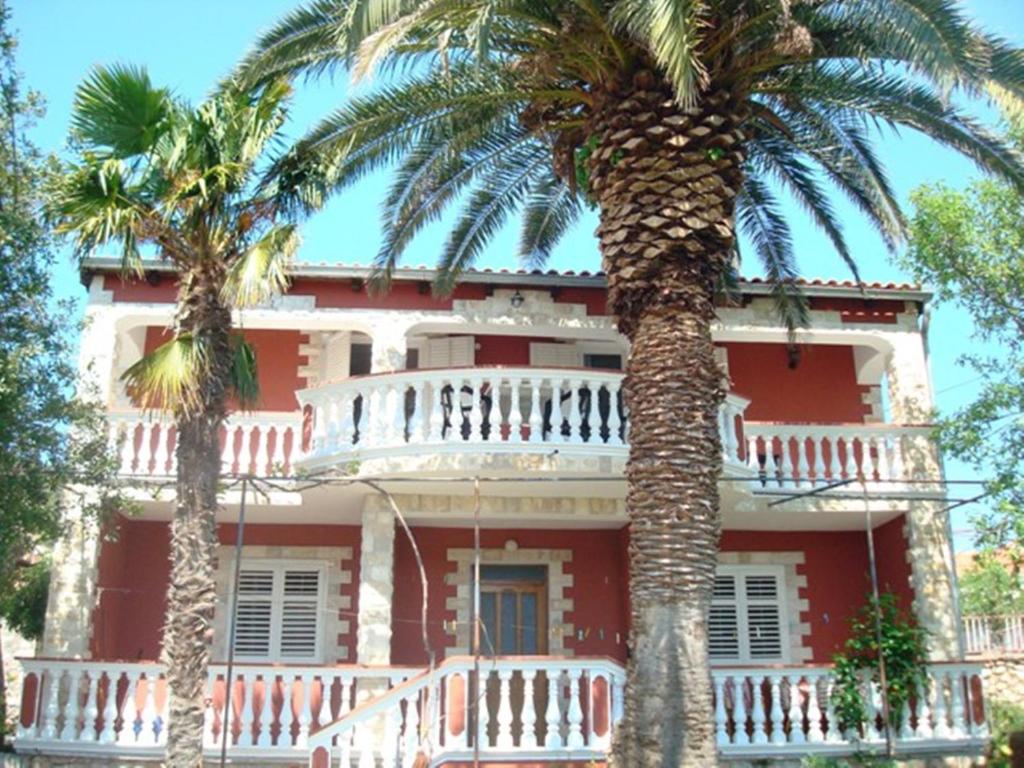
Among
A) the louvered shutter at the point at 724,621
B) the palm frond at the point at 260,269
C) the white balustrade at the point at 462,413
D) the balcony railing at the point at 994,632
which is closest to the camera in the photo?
the palm frond at the point at 260,269

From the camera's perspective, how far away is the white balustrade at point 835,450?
14289 millimetres

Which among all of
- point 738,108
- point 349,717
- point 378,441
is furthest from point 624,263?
point 349,717

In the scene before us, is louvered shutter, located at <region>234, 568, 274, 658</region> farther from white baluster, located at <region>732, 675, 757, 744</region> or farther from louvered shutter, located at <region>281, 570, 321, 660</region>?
white baluster, located at <region>732, 675, 757, 744</region>

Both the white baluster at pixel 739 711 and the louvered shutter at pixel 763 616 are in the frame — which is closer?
the white baluster at pixel 739 711

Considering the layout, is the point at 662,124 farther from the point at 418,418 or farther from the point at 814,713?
the point at 814,713

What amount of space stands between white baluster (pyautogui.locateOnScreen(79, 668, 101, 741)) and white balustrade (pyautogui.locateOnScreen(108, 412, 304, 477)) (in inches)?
97.1

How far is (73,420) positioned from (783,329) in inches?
367

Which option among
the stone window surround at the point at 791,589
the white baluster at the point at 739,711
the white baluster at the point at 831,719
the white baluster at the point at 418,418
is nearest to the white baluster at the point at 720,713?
the white baluster at the point at 739,711

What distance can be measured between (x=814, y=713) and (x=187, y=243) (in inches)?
339

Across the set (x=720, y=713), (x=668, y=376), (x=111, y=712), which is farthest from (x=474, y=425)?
(x=111, y=712)

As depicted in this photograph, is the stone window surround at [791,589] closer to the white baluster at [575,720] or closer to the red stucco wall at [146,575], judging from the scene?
the white baluster at [575,720]

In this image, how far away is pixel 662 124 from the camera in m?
9.92

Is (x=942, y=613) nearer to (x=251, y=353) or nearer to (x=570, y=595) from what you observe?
(x=570, y=595)

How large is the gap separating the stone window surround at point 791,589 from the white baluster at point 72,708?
856cm
